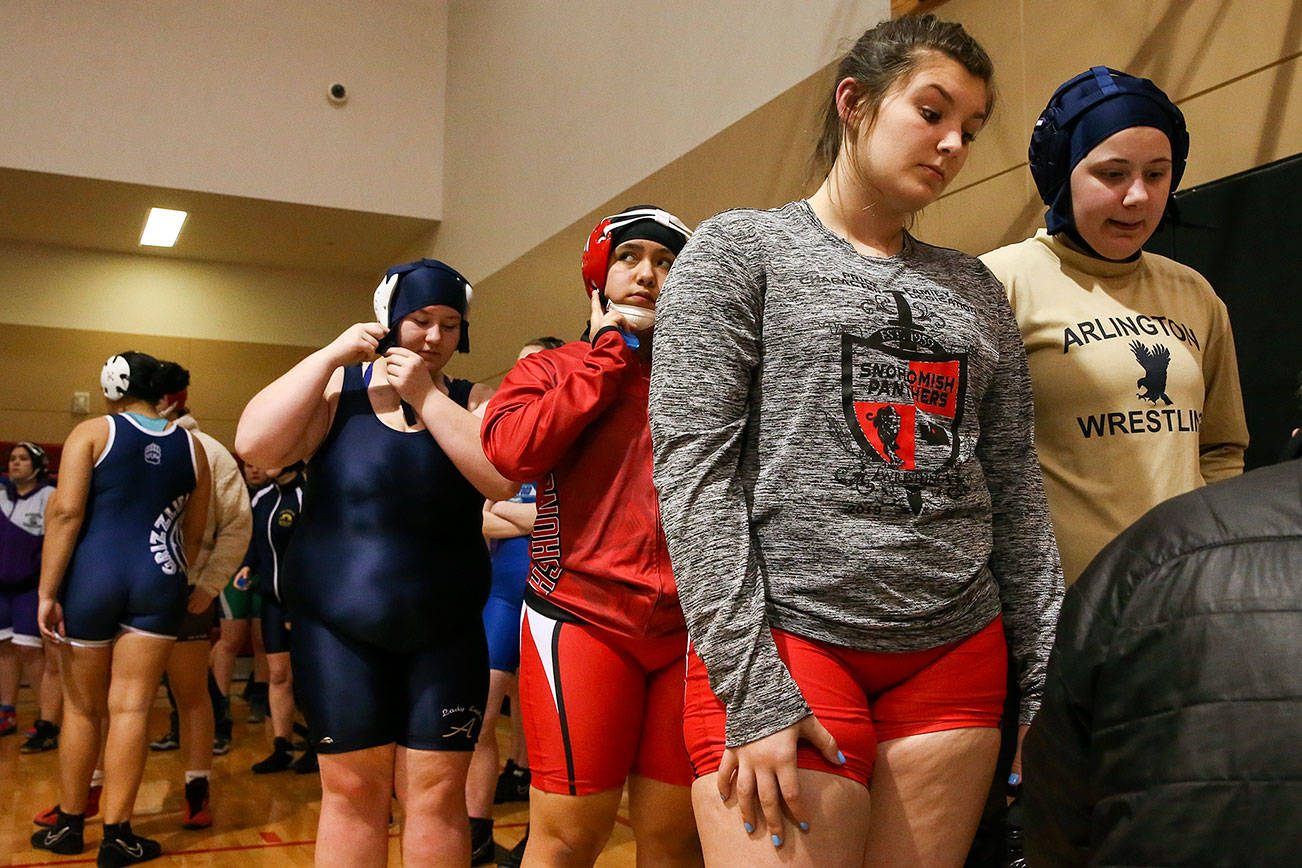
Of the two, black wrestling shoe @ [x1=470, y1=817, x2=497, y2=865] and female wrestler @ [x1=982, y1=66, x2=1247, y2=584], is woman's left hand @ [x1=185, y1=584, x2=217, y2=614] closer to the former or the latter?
black wrestling shoe @ [x1=470, y1=817, x2=497, y2=865]

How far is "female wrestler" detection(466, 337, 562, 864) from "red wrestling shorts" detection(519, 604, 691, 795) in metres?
1.59

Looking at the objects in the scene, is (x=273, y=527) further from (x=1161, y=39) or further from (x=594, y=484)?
(x=1161, y=39)

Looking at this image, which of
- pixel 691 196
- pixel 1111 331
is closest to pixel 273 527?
pixel 691 196

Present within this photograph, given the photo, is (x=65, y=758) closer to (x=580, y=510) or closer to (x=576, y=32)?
(x=580, y=510)

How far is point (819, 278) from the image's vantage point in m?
1.29

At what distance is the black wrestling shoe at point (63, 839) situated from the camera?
369cm

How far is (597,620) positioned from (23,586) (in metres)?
5.98

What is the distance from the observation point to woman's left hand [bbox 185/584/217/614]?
4113 millimetres

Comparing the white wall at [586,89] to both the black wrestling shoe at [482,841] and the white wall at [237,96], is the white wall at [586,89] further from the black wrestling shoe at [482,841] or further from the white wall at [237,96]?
the black wrestling shoe at [482,841]

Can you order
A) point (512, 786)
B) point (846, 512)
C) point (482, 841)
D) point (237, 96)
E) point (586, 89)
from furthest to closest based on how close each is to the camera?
point (237, 96) → point (586, 89) → point (512, 786) → point (482, 841) → point (846, 512)

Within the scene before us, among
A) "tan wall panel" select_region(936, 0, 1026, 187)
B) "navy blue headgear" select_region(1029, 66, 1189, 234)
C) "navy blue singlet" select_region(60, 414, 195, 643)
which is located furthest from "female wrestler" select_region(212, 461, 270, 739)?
"navy blue headgear" select_region(1029, 66, 1189, 234)

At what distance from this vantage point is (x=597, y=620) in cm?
173

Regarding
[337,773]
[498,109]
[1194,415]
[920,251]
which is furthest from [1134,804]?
[498,109]

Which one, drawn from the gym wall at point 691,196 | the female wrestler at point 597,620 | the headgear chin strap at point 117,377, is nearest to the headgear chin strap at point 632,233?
the female wrestler at point 597,620
